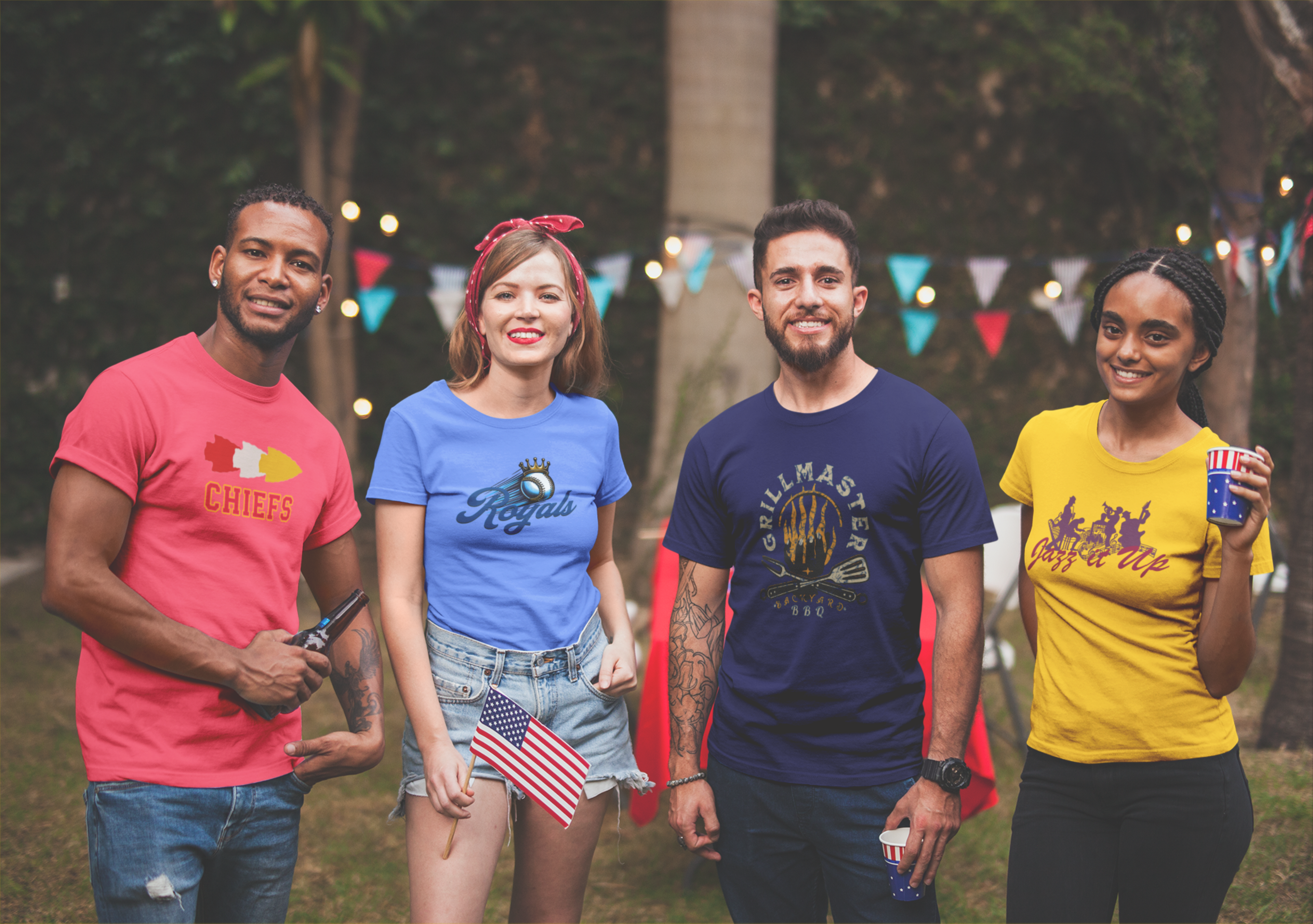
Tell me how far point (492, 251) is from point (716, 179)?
4.76 metres

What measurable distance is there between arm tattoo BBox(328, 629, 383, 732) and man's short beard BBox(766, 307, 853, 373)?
1.12m

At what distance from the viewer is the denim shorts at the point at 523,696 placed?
211 centimetres

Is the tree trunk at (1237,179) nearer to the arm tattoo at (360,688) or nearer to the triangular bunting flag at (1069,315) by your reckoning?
the triangular bunting flag at (1069,315)

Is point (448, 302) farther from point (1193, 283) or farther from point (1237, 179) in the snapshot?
point (1237, 179)

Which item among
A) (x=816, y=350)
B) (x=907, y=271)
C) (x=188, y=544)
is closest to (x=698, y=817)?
(x=816, y=350)

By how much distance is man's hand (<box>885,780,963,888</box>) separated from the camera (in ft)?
6.61

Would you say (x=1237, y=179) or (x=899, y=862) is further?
(x=1237, y=179)

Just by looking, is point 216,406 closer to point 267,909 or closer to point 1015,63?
point 267,909

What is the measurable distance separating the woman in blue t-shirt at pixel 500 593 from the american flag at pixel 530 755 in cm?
3

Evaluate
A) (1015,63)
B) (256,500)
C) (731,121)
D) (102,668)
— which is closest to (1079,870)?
(256,500)

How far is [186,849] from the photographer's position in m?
1.93

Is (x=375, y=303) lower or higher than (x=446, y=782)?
higher

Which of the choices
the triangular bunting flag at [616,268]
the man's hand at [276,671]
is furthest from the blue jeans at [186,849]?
the triangular bunting flag at [616,268]

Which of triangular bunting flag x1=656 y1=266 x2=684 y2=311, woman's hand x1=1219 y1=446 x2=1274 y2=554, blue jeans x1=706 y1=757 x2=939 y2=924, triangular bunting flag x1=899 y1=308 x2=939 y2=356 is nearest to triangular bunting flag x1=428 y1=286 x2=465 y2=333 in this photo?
triangular bunting flag x1=656 y1=266 x2=684 y2=311
